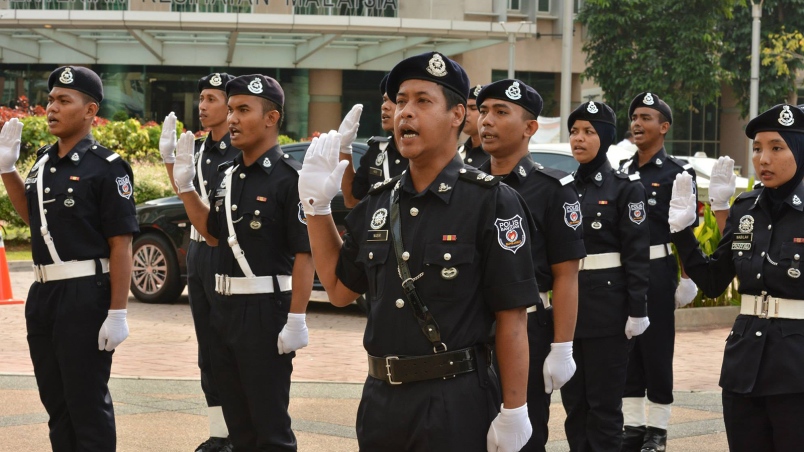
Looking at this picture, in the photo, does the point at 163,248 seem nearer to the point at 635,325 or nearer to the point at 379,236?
the point at 635,325

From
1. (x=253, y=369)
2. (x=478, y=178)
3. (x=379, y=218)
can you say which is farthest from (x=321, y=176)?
(x=253, y=369)

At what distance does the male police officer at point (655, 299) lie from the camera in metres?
7.77

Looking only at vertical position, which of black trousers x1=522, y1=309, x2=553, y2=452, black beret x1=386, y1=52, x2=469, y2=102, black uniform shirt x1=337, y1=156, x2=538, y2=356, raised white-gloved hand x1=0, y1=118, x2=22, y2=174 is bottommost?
black trousers x1=522, y1=309, x2=553, y2=452

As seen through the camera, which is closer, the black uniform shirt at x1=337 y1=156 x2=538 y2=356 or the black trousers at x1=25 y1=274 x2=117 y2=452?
the black uniform shirt at x1=337 y1=156 x2=538 y2=356

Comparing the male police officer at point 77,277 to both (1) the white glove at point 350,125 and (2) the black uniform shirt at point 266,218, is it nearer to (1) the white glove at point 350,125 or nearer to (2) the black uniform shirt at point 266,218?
(2) the black uniform shirt at point 266,218

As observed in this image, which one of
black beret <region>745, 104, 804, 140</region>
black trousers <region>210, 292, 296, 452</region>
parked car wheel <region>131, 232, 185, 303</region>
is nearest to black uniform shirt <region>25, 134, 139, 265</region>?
black trousers <region>210, 292, 296, 452</region>

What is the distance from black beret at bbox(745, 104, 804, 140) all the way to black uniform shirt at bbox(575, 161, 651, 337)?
1754mm

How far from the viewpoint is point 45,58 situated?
124ft

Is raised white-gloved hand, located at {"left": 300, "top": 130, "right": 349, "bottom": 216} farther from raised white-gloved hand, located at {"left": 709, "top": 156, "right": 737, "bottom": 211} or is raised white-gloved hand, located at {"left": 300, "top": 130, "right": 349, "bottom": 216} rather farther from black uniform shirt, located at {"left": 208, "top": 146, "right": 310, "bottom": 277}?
raised white-gloved hand, located at {"left": 709, "top": 156, "right": 737, "bottom": 211}

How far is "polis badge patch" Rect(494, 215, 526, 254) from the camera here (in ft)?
13.0

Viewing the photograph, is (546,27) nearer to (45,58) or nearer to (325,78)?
(325,78)

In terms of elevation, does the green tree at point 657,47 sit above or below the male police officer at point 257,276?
above

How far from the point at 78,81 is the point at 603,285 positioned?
10.5 feet

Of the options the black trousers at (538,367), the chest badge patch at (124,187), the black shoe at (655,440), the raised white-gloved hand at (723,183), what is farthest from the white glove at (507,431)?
the black shoe at (655,440)
